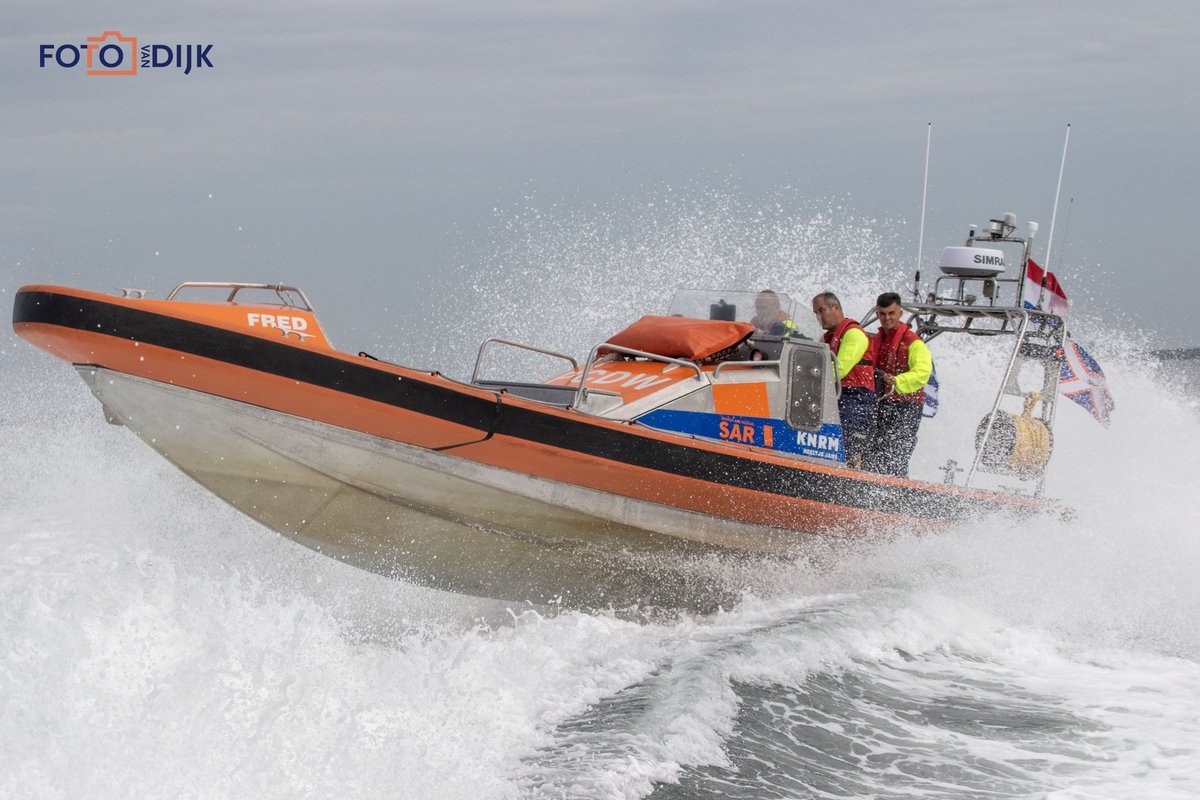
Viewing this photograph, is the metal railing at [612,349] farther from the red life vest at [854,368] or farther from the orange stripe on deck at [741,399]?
the red life vest at [854,368]

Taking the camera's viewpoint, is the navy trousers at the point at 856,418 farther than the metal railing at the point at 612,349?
Yes

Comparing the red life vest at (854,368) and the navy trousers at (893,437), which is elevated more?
the red life vest at (854,368)

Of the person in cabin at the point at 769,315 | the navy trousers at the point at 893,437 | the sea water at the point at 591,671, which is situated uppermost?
the person in cabin at the point at 769,315

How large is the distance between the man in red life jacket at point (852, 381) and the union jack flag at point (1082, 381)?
153 centimetres

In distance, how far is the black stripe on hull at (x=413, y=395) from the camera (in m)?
4.75

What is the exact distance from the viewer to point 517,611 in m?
5.77

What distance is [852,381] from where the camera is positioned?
6566 mm

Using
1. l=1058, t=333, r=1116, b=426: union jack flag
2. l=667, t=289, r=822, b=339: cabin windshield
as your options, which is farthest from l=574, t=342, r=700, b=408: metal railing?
l=1058, t=333, r=1116, b=426: union jack flag

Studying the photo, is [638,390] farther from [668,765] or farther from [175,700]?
[175,700]

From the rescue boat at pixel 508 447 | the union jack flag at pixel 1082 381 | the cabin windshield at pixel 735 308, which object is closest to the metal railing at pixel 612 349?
the rescue boat at pixel 508 447

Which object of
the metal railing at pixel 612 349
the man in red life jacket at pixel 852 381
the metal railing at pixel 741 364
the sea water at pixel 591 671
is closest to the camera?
the sea water at pixel 591 671

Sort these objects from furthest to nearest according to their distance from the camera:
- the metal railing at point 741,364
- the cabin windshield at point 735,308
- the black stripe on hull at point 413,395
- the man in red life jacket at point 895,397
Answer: the cabin windshield at point 735,308
the man in red life jacket at point 895,397
the metal railing at point 741,364
the black stripe on hull at point 413,395

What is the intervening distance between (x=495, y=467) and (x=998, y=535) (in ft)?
10.9

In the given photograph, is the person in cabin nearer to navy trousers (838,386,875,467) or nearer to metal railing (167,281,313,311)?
navy trousers (838,386,875,467)
